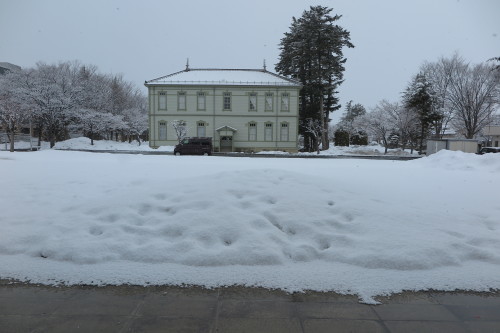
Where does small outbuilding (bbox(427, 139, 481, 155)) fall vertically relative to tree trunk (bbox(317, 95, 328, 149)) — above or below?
below

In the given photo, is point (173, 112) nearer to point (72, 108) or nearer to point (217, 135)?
point (217, 135)

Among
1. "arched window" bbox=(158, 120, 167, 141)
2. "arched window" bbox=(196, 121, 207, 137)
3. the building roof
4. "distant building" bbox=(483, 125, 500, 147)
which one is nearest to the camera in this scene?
the building roof

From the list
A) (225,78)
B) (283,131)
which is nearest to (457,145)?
(283,131)

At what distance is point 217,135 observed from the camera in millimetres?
42156

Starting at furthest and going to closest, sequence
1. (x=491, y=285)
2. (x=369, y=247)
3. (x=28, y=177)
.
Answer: (x=28, y=177) < (x=369, y=247) < (x=491, y=285)

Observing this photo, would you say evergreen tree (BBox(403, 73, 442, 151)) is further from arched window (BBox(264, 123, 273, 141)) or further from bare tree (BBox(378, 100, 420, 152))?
arched window (BBox(264, 123, 273, 141))

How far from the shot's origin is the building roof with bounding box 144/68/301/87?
4178 centimetres

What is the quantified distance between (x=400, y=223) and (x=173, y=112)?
128 feet

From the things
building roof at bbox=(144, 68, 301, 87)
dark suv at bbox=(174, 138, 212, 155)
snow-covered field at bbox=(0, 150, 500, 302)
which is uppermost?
building roof at bbox=(144, 68, 301, 87)

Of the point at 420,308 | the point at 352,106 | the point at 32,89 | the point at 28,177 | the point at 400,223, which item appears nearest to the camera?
the point at 420,308

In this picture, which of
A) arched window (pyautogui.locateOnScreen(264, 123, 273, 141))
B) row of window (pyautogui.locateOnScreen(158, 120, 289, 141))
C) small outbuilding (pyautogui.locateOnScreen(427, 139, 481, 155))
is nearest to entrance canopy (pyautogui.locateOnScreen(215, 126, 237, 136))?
row of window (pyautogui.locateOnScreen(158, 120, 289, 141))

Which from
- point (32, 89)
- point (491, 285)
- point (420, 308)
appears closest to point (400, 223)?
point (491, 285)

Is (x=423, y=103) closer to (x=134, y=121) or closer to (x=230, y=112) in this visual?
(x=230, y=112)

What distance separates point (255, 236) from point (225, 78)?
133 feet
